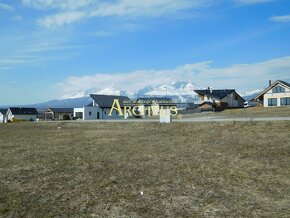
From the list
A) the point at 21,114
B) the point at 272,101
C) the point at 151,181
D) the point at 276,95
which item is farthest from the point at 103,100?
the point at 151,181

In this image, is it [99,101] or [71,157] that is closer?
[71,157]

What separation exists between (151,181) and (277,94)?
2734 inches

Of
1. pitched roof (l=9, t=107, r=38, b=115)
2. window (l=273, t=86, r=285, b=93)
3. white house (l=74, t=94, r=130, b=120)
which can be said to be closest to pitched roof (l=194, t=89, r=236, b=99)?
window (l=273, t=86, r=285, b=93)

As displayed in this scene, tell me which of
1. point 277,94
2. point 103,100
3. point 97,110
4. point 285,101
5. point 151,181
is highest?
point 103,100

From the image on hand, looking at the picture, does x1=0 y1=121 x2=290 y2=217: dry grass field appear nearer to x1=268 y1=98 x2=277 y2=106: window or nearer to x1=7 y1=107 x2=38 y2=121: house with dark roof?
x1=268 y1=98 x2=277 y2=106: window

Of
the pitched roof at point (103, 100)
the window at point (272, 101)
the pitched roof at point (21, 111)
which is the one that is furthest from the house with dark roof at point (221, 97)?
the pitched roof at point (21, 111)

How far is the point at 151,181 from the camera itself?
11.7 metres

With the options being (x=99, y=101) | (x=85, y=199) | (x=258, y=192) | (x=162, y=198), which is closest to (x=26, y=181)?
(x=85, y=199)

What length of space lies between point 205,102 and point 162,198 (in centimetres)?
8632

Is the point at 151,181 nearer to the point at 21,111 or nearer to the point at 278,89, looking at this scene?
the point at 278,89

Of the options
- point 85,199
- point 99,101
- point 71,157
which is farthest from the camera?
point 99,101

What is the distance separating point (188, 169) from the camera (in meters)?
13.3

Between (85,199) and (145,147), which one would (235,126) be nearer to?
(145,147)

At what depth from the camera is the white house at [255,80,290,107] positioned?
7350 cm
